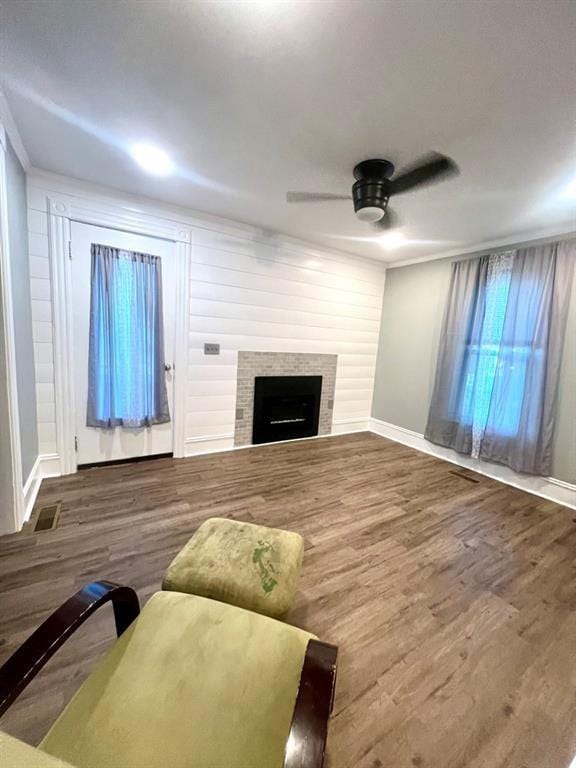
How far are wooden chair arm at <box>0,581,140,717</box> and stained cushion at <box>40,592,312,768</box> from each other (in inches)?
3.4

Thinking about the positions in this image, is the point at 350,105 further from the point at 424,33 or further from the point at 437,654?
the point at 437,654

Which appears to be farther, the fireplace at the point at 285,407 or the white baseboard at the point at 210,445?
the fireplace at the point at 285,407

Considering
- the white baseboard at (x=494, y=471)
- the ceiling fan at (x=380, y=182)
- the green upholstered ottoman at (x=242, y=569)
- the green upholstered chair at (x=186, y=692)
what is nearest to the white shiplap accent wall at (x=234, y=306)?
the white baseboard at (x=494, y=471)

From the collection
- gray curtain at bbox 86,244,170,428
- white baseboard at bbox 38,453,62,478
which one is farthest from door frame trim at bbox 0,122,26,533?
gray curtain at bbox 86,244,170,428

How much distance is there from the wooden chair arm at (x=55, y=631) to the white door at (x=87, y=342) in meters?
2.24

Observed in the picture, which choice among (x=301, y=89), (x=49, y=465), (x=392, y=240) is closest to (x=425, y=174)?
(x=301, y=89)

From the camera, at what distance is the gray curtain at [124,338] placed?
2733 mm

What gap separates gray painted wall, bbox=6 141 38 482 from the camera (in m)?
2.02

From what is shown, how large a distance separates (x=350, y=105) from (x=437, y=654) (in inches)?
105

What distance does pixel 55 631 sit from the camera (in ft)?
2.63

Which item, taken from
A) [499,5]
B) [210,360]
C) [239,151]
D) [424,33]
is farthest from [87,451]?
[499,5]

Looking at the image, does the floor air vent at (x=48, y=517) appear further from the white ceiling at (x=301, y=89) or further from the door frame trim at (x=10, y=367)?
the white ceiling at (x=301, y=89)

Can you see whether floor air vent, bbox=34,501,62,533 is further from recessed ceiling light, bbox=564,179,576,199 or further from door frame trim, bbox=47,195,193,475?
recessed ceiling light, bbox=564,179,576,199

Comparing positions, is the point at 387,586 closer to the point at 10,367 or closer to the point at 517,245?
the point at 10,367
